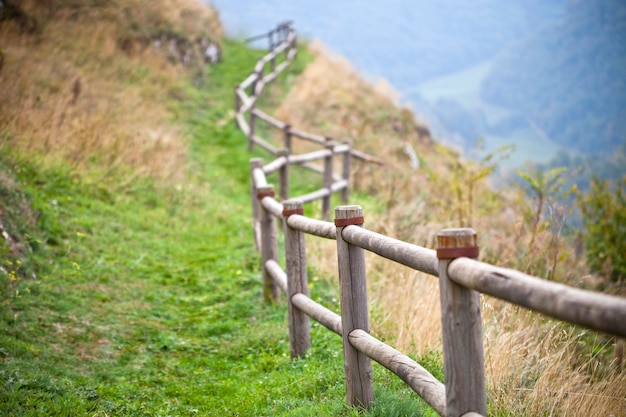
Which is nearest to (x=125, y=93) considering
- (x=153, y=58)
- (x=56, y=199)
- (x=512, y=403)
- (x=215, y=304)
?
(x=153, y=58)

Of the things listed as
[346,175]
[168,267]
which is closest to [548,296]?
[168,267]

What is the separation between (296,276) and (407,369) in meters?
1.91

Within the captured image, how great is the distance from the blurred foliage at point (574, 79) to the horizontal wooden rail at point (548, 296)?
130m

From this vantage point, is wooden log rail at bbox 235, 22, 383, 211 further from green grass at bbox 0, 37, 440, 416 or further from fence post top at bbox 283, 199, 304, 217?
fence post top at bbox 283, 199, 304, 217

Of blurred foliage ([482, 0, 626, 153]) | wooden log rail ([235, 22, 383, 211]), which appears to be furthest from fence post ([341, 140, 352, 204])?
blurred foliage ([482, 0, 626, 153])

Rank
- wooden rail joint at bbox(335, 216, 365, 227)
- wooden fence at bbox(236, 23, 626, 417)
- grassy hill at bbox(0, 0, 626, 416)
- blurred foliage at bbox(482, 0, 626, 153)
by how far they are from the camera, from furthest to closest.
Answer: blurred foliage at bbox(482, 0, 626, 153) < grassy hill at bbox(0, 0, 626, 416) < wooden rail joint at bbox(335, 216, 365, 227) < wooden fence at bbox(236, 23, 626, 417)

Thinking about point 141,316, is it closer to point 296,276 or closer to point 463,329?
point 296,276

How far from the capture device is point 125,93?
12820mm

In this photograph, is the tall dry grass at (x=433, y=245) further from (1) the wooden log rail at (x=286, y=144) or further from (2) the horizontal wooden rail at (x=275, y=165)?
(2) the horizontal wooden rail at (x=275, y=165)

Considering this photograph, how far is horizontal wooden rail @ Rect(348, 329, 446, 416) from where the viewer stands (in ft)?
7.48

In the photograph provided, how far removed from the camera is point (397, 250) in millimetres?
2529

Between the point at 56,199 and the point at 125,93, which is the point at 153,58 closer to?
the point at 125,93

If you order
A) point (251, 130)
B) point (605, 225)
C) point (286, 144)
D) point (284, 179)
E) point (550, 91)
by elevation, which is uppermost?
point (550, 91)

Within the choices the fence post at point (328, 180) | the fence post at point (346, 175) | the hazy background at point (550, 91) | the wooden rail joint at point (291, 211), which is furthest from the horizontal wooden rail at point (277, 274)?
the hazy background at point (550, 91)
